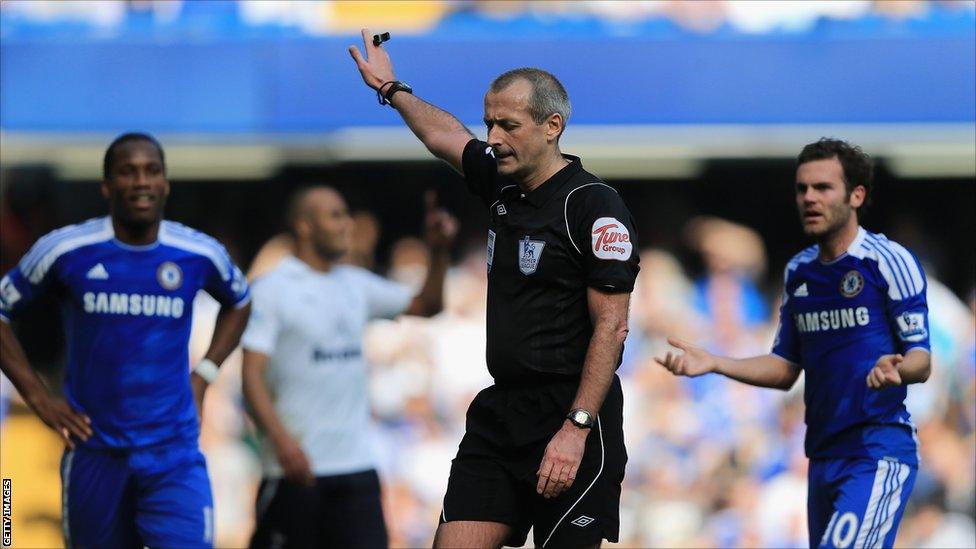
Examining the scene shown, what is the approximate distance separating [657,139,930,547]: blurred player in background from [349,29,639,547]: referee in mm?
971

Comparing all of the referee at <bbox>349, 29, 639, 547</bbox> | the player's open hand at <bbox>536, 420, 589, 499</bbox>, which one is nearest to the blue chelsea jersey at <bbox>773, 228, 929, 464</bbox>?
the referee at <bbox>349, 29, 639, 547</bbox>

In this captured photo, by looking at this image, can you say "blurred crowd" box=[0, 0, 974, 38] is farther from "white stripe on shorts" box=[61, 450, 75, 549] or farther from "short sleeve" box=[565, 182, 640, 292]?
"short sleeve" box=[565, 182, 640, 292]

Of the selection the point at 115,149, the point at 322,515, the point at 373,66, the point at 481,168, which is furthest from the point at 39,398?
the point at 481,168

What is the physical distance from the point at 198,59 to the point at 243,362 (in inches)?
135

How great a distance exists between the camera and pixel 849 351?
6.25 meters

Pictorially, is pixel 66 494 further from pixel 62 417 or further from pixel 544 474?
pixel 544 474

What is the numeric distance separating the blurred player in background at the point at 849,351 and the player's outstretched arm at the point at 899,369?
0.13 ft

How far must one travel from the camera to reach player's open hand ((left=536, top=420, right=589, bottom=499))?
4.98 meters

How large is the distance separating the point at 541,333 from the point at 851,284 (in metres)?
1.70

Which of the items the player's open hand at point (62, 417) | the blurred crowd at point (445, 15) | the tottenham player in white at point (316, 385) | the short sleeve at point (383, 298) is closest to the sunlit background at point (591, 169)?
the blurred crowd at point (445, 15)

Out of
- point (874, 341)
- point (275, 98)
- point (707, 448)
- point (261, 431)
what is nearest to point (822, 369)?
point (874, 341)

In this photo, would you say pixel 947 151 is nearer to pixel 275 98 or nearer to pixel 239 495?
pixel 275 98

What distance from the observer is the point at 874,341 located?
20.4 ft

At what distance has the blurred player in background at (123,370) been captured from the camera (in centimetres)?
664
